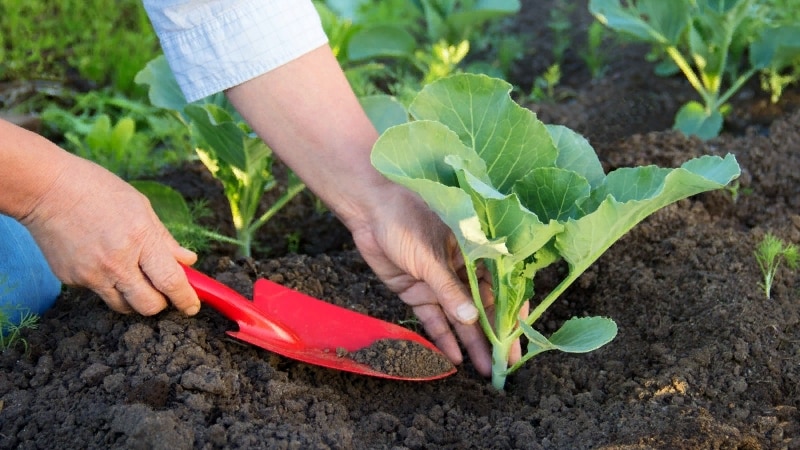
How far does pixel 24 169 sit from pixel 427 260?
94 centimetres

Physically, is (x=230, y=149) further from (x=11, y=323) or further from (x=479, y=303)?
(x=479, y=303)

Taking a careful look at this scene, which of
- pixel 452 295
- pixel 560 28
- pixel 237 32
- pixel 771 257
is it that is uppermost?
pixel 237 32

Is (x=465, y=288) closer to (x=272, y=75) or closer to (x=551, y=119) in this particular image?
(x=272, y=75)

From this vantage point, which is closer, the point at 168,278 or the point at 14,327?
the point at 168,278

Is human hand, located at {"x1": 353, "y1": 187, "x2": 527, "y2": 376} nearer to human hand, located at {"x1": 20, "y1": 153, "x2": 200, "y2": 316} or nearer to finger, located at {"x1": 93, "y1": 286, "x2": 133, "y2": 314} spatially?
human hand, located at {"x1": 20, "y1": 153, "x2": 200, "y2": 316}

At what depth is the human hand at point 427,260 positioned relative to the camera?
2.29m

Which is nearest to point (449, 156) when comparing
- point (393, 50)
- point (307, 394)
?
point (307, 394)

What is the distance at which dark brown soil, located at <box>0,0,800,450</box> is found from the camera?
207 centimetres

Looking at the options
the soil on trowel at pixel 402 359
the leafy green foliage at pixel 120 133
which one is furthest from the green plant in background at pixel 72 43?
the soil on trowel at pixel 402 359

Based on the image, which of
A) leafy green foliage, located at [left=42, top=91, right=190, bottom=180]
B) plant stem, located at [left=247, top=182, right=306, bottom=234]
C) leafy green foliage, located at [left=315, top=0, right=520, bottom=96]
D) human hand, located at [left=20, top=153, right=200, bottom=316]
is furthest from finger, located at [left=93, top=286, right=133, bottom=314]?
leafy green foliage, located at [left=315, top=0, right=520, bottom=96]

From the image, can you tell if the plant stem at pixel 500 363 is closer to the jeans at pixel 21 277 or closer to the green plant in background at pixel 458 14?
the jeans at pixel 21 277

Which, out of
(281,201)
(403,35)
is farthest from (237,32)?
(403,35)

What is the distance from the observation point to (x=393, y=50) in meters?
4.29

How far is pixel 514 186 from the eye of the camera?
2180 mm
